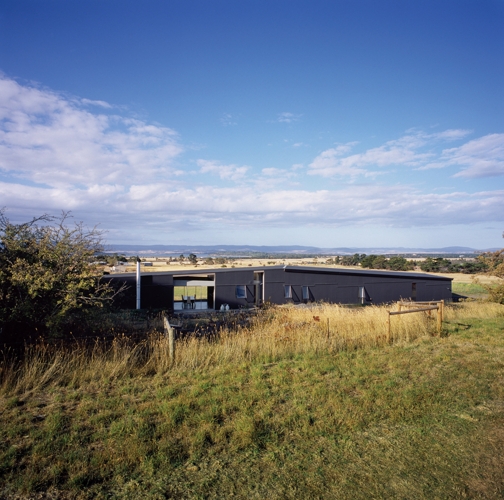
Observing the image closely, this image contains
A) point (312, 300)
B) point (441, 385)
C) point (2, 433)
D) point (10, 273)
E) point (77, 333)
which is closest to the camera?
point (2, 433)

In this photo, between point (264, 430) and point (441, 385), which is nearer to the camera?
point (264, 430)

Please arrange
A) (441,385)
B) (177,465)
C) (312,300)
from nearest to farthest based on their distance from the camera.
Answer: (177,465)
(441,385)
(312,300)

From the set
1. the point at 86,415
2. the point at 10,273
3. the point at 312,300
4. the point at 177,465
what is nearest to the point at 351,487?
the point at 177,465

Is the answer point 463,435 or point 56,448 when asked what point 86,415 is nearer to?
point 56,448

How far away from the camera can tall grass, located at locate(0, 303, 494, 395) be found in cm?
646

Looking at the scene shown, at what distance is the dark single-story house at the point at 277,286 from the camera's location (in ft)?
74.5

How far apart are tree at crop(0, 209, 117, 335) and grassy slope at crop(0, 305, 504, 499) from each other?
65.6 inches

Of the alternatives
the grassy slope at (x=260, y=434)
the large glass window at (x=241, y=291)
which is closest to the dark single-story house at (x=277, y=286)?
the large glass window at (x=241, y=291)

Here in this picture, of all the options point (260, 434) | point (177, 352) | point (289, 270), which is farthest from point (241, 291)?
point (260, 434)

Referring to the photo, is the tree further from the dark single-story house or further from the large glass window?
the large glass window

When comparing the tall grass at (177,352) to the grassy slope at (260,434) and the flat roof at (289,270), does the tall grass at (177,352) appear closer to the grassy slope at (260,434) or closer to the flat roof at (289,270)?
the grassy slope at (260,434)

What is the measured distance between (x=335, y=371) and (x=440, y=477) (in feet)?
11.8

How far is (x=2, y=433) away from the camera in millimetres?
4586

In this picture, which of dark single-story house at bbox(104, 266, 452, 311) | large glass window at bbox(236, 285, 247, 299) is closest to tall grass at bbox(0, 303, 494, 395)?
dark single-story house at bbox(104, 266, 452, 311)
